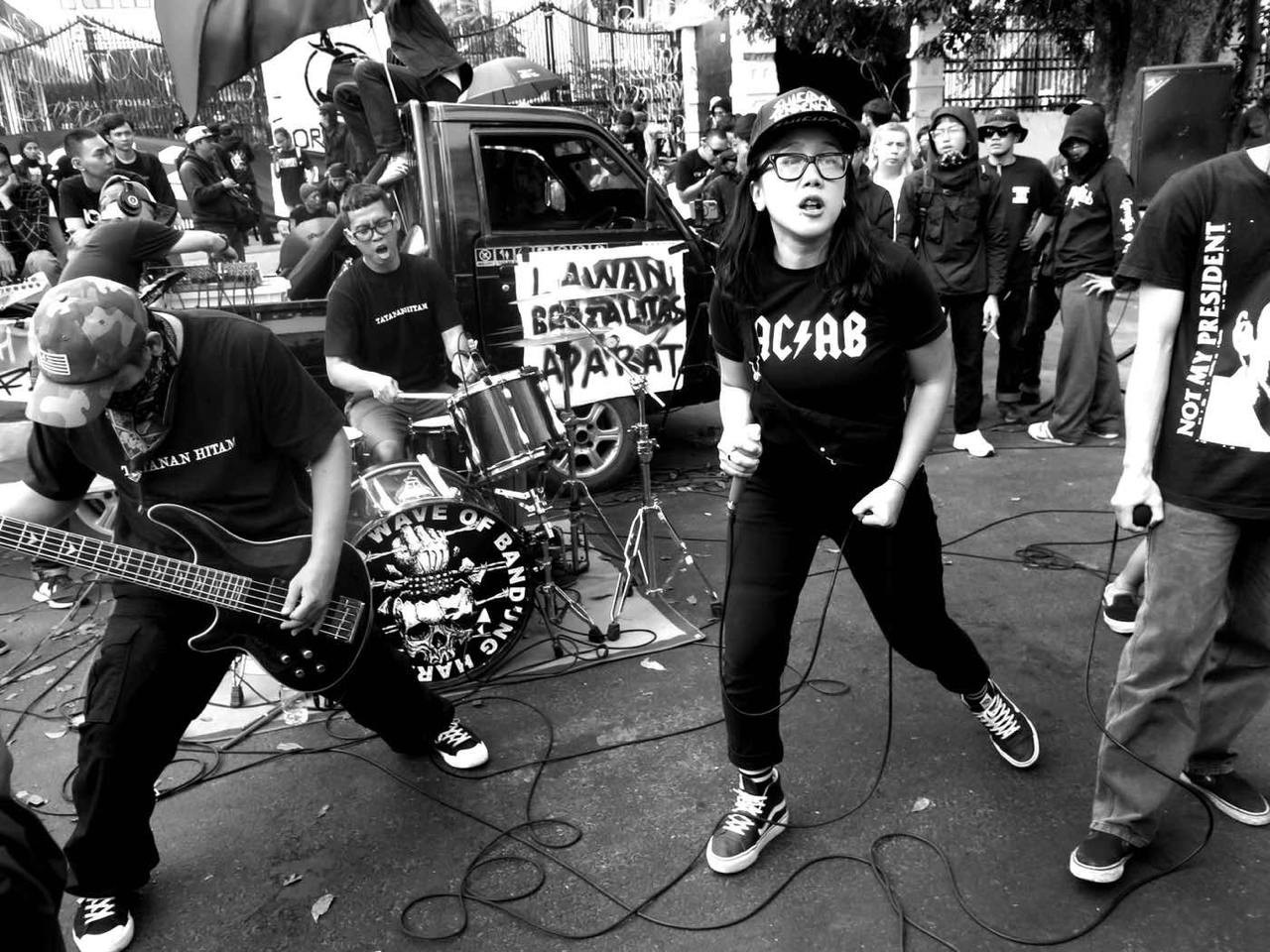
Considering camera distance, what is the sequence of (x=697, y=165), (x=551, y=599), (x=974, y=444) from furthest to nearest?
(x=697, y=165), (x=974, y=444), (x=551, y=599)

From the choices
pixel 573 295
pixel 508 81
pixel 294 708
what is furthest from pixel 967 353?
pixel 508 81

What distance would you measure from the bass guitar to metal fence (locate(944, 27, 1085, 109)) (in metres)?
14.9

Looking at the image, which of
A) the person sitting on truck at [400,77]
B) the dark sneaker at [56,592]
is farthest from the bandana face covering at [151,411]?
the person sitting on truck at [400,77]

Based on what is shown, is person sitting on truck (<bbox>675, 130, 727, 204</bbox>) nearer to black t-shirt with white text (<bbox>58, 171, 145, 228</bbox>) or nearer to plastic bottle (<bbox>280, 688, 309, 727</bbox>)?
black t-shirt with white text (<bbox>58, 171, 145, 228</bbox>)

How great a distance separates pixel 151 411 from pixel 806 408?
1.78 meters

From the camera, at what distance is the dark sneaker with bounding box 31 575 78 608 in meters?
5.26

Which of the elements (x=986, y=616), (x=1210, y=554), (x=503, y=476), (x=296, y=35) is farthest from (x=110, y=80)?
(x=1210, y=554)

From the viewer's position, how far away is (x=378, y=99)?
597 centimetres

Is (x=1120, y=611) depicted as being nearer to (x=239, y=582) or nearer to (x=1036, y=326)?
(x=239, y=582)

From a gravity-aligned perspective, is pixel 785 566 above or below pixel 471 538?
above

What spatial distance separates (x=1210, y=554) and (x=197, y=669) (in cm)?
273

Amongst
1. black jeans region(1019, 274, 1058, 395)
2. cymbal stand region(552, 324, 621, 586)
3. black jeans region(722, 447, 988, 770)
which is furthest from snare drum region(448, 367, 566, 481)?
black jeans region(1019, 274, 1058, 395)

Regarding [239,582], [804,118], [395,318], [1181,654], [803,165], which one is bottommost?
[1181,654]

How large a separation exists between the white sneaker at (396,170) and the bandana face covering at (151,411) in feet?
11.6
